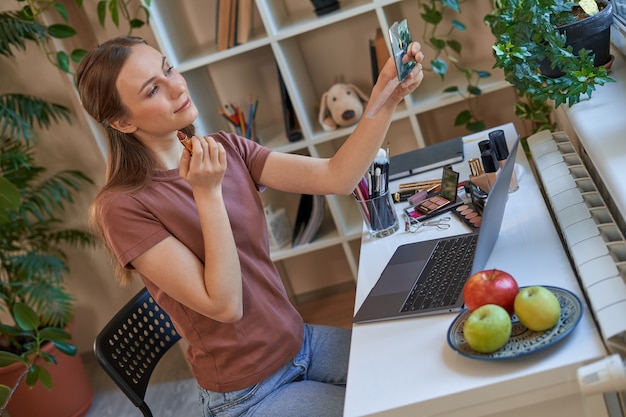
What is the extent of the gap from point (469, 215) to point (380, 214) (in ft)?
0.72

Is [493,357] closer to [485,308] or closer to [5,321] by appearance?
[485,308]

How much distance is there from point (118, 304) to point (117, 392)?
1.42ft

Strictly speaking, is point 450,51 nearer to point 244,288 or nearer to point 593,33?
point 593,33

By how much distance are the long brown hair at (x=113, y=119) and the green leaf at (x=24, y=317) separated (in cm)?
115

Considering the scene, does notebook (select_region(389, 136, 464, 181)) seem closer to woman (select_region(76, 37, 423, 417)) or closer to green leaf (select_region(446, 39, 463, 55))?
woman (select_region(76, 37, 423, 417))

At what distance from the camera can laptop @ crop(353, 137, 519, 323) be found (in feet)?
4.53

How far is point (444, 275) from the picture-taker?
150cm

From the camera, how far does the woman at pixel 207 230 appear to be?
1.57m

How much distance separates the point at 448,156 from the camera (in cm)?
214

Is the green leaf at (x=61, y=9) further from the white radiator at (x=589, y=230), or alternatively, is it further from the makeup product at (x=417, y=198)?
the white radiator at (x=589, y=230)

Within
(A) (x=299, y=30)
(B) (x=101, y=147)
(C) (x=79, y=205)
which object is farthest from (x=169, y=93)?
(C) (x=79, y=205)

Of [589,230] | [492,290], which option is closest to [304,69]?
[589,230]

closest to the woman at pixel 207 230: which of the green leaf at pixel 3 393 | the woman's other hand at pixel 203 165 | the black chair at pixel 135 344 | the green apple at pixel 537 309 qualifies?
the woman's other hand at pixel 203 165

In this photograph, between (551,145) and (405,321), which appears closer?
(405,321)
